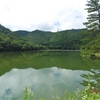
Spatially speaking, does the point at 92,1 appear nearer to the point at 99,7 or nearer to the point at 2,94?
the point at 99,7

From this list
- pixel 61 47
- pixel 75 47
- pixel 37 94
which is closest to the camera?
pixel 37 94

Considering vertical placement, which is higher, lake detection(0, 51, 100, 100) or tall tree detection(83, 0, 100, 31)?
tall tree detection(83, 0, 100, 31)

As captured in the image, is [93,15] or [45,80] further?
[93,15]

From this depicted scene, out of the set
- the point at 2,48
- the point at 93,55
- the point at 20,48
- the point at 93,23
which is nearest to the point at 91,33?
the point at 93,23

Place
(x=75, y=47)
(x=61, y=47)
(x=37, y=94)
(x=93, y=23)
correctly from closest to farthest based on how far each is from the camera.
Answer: (x=37, y=94), (x=93, y=23), (x=75, y=47), (x=61, y=47)

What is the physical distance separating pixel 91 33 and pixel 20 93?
3238 cm

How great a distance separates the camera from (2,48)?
327 ft

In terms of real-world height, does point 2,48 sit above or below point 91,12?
below

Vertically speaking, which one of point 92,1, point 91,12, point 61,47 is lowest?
point 61,47

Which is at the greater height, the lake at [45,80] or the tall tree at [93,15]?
the tall tree at [93,15]

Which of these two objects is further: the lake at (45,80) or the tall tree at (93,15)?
the tall tree at (93,15)

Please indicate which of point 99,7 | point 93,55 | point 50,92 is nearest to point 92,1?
point 99,7

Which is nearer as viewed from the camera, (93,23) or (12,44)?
(93,23)

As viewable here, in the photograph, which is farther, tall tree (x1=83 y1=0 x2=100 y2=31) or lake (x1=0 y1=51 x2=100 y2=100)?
tall tree (x1=83 y1=0 x2=100 y2=31)
